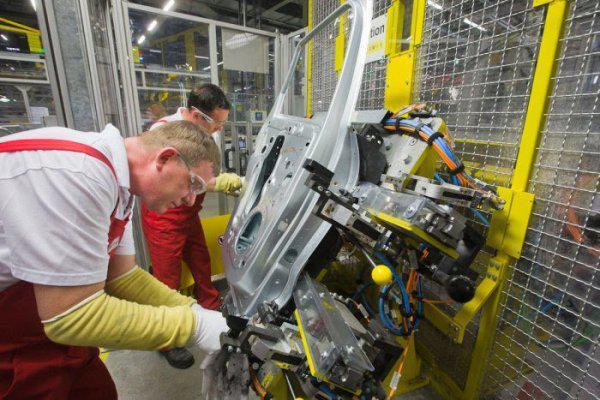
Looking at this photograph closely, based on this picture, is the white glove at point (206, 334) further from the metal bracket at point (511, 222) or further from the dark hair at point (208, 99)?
the dark hair at point (208, 99)

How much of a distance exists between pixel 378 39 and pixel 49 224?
2.26 m

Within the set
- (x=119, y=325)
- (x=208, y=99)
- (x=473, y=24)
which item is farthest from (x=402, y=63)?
(x=119, y=325)

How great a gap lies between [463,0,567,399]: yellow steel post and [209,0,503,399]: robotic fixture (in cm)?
20

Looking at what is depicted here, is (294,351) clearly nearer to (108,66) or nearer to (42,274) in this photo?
(42,274)

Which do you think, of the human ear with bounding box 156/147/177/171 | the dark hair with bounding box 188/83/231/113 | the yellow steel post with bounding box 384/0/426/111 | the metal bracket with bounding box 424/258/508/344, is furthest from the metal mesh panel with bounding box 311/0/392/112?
the human ear with bounding box 156/147/177/171

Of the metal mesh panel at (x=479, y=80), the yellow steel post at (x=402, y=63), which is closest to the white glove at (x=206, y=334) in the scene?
the metal mesh panel at (x=479, y=80)

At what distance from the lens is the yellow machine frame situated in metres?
1.27

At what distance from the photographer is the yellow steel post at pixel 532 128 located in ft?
4.04

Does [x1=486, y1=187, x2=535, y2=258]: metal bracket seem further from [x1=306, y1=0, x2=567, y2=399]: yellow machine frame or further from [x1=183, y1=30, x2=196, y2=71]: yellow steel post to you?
[x1=183, y1=30, x2=196, y2=71]: yellow steel post

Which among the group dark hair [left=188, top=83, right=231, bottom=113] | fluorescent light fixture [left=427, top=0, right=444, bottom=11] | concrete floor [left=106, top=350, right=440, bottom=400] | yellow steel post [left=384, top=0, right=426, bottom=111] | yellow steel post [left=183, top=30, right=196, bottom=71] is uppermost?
yellow steel post [left=183, top=30, right=196, bottom=71]

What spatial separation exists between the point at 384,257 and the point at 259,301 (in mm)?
544

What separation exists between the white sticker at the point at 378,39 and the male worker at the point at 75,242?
1.62 m

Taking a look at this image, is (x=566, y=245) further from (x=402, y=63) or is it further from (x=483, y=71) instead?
(x=402, y=63)

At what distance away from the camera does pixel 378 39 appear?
2203mm
